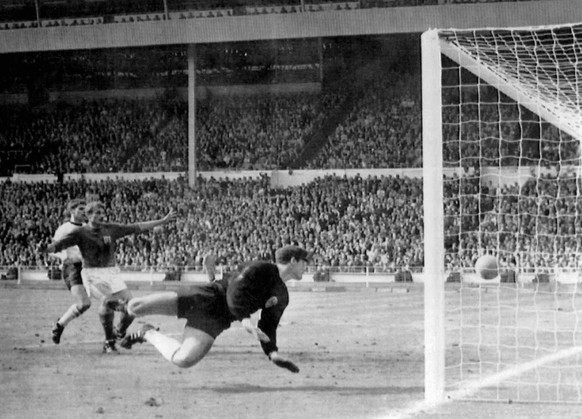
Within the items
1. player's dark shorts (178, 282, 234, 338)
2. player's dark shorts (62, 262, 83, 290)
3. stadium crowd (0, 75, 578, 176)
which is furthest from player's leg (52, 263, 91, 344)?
stadium crowd (0, 75, 578, 176)

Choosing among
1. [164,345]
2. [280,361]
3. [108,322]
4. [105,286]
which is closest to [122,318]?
[108,322]

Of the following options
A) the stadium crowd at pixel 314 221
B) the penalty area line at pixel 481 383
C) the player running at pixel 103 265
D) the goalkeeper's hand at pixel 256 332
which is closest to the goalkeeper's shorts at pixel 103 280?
the player running at pixel 103 265

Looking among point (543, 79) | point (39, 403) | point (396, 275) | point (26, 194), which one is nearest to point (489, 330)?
point (543, 79)

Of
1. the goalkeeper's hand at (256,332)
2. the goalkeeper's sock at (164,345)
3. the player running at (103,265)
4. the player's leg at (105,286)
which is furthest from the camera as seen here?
the player's leg at (105,286)

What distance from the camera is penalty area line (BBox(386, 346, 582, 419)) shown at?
5.31 metres

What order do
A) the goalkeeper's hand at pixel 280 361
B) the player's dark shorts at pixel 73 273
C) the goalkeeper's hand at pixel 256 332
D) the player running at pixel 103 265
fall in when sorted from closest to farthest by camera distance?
the goalkeeper's hand at pixel 256 332 → the goalkeeper's hand at pixel 280 361 → the player running at pixel 103 265 → the player's dark shorts at pixel 73 273

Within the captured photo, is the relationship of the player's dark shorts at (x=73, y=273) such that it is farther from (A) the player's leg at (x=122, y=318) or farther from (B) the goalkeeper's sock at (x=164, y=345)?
(B) the goalkeeper's sock at (x=164, y=345)

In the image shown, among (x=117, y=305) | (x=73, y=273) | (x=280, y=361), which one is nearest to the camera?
(x=280, y=361)

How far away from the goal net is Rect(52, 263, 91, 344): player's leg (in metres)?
3.42

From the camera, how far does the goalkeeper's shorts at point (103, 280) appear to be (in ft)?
25.2

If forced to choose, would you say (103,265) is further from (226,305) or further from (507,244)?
(507,244)

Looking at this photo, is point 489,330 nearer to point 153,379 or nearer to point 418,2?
point 153,379

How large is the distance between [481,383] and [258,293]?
1.94m

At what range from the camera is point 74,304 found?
26.3 ft
